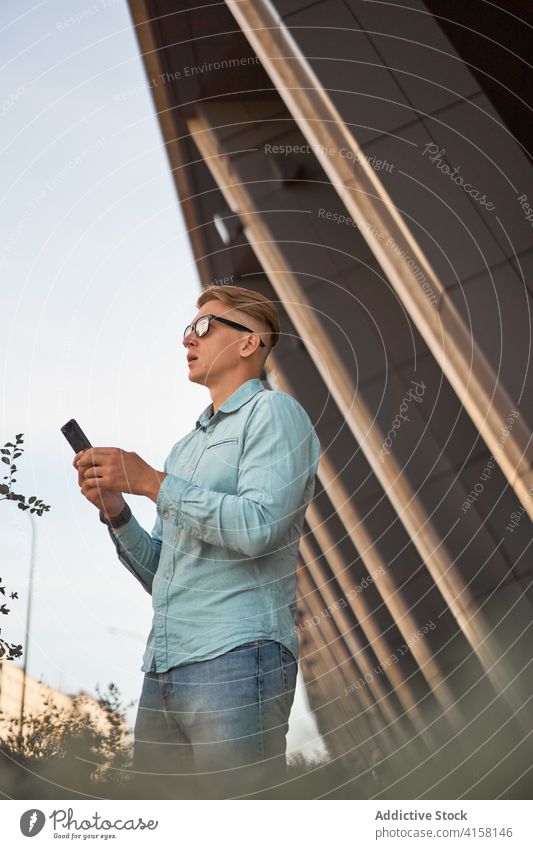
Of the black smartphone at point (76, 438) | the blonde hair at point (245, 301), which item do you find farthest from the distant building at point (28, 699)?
the blonde hair at point (245, 301)

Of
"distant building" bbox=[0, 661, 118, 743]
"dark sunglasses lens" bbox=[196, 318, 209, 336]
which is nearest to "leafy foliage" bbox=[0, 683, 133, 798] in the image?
"distant building" bbox=[0, 661, 118, 743]

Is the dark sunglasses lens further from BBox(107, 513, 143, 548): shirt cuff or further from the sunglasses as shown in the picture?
BBox(107, 513, 143, 548): shirt cuff

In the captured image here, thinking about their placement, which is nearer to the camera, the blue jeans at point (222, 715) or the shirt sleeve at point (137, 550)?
the blue jeans at point (222, 715)

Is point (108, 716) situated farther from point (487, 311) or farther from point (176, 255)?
point (487, 311)

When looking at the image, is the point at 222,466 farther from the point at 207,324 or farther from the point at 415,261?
the point at 415,261

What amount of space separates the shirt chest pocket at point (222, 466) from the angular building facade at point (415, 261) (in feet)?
3.05

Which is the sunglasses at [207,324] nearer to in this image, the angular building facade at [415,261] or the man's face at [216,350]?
the man's face at [216,350]

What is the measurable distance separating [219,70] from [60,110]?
7.54 feet

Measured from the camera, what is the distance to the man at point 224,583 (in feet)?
5.74

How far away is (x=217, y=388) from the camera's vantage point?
2119mm

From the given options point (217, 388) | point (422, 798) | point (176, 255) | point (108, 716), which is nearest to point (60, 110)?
point (176, 255)

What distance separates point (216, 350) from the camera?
213 cm

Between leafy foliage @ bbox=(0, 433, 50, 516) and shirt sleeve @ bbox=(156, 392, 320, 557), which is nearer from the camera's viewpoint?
shirt sleeve @ bbox=(156, 392, 320, 557)

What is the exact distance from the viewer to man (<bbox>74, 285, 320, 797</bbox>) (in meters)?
1.75
